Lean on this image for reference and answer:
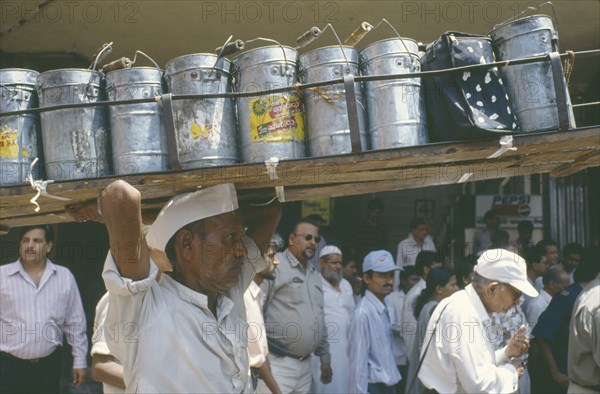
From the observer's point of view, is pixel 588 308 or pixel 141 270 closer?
pixel 141 270

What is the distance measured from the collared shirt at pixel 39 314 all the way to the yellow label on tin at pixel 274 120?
3.61 m

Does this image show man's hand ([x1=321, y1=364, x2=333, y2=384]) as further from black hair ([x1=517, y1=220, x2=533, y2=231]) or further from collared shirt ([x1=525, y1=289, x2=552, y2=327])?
black hair ([x1=517, y1=220, x2=533, y2=231])

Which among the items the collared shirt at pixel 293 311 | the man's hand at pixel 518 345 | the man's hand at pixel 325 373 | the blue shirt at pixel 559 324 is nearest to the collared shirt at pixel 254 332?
the collared shirt at pixel 293 311

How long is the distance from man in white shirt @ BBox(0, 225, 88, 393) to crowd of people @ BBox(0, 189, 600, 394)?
1cm

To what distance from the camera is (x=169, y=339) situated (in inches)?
121

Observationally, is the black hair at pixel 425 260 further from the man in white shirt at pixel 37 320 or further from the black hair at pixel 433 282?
the man in white shirt at pixel 37 320

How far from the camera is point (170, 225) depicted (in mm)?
3346

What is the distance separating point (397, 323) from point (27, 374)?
3571 mm

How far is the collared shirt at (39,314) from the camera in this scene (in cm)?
602

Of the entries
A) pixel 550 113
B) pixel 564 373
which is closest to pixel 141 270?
pixel 550 113

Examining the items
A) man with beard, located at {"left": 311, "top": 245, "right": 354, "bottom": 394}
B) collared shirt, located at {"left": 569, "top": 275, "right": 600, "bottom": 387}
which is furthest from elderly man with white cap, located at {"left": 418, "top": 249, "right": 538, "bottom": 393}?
man with beard, located at {"left": 311, "top": 245, "right": 354, "bottom": 394}

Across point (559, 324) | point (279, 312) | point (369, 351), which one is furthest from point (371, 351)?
point (559, 324)

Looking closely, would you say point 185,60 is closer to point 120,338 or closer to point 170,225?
point 170,225

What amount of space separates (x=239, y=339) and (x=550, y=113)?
1590 millimetres
